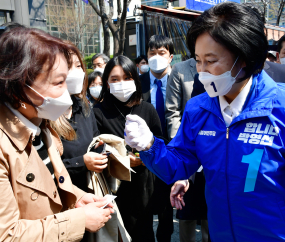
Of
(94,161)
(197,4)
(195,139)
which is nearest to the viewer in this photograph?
(195,139)

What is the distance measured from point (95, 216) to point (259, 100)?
112 centimetres

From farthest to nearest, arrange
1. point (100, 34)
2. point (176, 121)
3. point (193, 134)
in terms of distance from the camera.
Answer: point (100, 34) < point (176, 121) < point (193, 134)

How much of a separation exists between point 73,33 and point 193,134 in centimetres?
2054

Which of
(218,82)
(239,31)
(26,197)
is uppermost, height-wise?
(239,31)

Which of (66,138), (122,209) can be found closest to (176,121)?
(122,209)

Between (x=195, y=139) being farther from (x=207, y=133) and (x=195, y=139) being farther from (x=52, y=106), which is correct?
(x=52, y=106)

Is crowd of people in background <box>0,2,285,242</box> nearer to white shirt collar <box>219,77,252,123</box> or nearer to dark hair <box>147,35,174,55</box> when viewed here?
white shirt collar <box>219,77,252,123</box>

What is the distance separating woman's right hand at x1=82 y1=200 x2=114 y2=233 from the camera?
1521 mm

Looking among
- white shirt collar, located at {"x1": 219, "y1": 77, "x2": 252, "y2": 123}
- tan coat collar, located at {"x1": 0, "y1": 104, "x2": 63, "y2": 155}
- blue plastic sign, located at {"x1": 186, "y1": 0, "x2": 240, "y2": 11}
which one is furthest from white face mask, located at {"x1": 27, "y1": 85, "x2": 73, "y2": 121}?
blue plastic sign, located at {"x1": 186, "y1": 0, "x2": 240, "y2": 11}

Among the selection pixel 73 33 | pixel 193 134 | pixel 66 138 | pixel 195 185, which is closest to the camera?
pixel 193 134

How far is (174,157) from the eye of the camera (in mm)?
1708

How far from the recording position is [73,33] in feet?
66.5

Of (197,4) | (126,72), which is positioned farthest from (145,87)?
(197,4)

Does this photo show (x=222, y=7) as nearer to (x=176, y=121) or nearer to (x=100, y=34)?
(x=176, y=121)
